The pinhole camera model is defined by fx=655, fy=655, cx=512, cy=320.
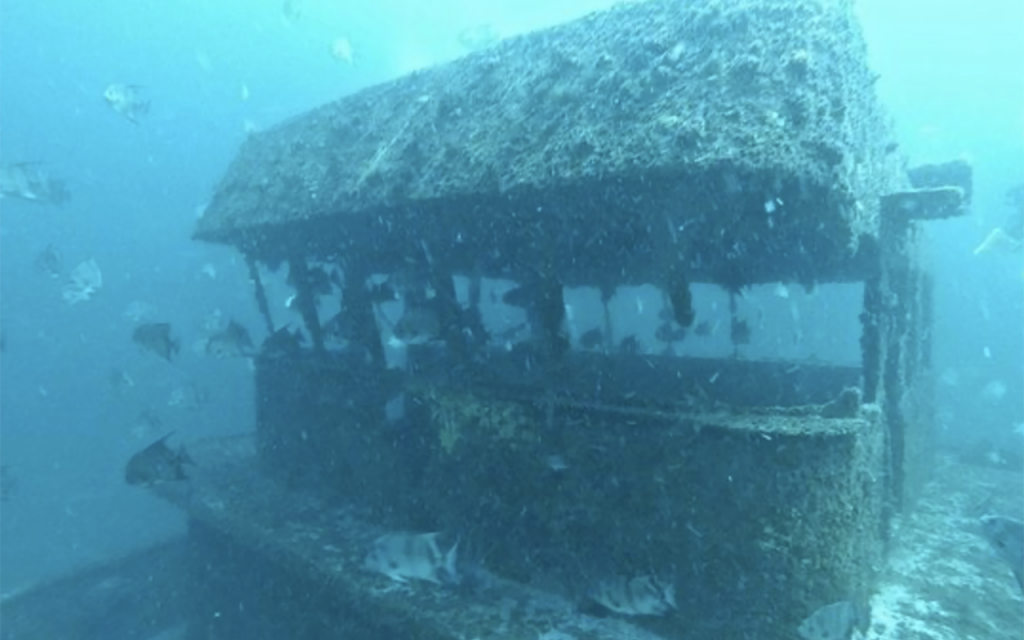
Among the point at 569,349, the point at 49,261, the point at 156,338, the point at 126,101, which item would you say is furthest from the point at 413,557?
the point at 49,261

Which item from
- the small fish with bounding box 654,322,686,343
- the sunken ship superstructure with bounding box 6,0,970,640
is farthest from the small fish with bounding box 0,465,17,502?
the small fish with bounding box 654,322,686,343

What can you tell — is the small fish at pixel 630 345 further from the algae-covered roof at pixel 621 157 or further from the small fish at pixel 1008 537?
the small fish at pixel 1008 537

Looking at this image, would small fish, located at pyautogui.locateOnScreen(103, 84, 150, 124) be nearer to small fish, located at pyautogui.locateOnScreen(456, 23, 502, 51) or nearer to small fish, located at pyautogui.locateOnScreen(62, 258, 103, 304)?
small fish, located at pyautogui.locateOnScreen(62, 258, 103, 304)

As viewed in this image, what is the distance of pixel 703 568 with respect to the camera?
539cm

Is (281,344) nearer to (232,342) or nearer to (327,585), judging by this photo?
(232,342)

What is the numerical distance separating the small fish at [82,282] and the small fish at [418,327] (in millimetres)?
7653

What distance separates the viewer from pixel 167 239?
66.1 meters

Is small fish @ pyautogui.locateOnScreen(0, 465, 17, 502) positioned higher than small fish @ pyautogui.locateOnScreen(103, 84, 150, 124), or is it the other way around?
small fish @ pyautogui.locateOnScreen(103, 84, 150, 124)

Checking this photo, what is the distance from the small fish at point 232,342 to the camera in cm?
1029

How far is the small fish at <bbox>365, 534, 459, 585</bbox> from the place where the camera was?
20.2ft

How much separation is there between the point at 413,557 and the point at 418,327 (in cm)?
264

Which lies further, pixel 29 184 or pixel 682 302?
pixel 29 184

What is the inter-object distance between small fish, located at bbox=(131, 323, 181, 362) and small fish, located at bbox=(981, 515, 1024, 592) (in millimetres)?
10967

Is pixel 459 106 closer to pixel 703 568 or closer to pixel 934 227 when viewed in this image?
pixel 703 568
